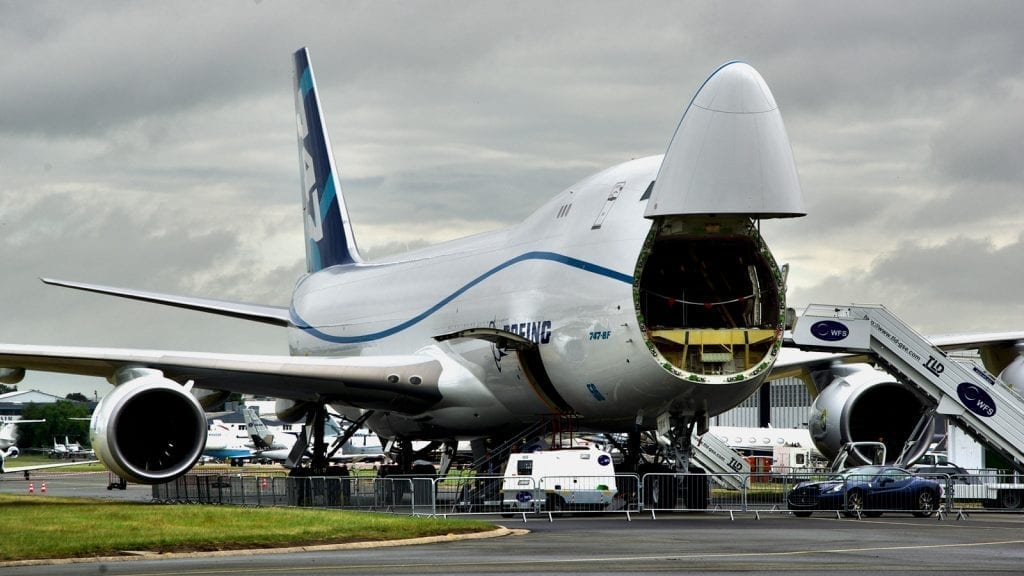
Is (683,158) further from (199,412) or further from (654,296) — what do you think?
(199,412)

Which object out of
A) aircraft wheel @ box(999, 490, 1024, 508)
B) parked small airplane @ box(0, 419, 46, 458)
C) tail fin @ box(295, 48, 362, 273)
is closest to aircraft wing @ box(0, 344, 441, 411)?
tail fin @ box(295, 48, 362, 273)

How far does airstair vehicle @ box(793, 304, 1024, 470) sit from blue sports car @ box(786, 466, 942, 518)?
1.44 meters

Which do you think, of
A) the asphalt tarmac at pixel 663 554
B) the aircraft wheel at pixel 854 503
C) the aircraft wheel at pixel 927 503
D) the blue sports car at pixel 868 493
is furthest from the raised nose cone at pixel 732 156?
the aircraft wheel at pixel 927 503

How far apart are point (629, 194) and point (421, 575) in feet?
41.9

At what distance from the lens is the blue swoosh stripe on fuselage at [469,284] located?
2633cm

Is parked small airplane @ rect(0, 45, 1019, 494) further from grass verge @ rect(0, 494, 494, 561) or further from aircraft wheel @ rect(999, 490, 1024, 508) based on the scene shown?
aircraft wheel @ rect(999, 490, 1024, 508)

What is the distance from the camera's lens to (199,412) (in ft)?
91.9

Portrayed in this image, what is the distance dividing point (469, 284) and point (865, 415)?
8981 millimetres

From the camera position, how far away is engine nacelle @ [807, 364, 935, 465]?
104 feet

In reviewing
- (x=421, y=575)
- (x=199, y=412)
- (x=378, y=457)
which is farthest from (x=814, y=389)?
(x=378, y=457)

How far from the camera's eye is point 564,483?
2736cm

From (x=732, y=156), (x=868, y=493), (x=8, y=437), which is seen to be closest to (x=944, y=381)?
(x=868, y=493)

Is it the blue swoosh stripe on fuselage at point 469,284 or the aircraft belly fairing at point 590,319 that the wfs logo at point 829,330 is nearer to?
the aircraft belly fairing at point 590,319

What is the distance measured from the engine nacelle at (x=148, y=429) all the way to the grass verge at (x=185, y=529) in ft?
3.43
